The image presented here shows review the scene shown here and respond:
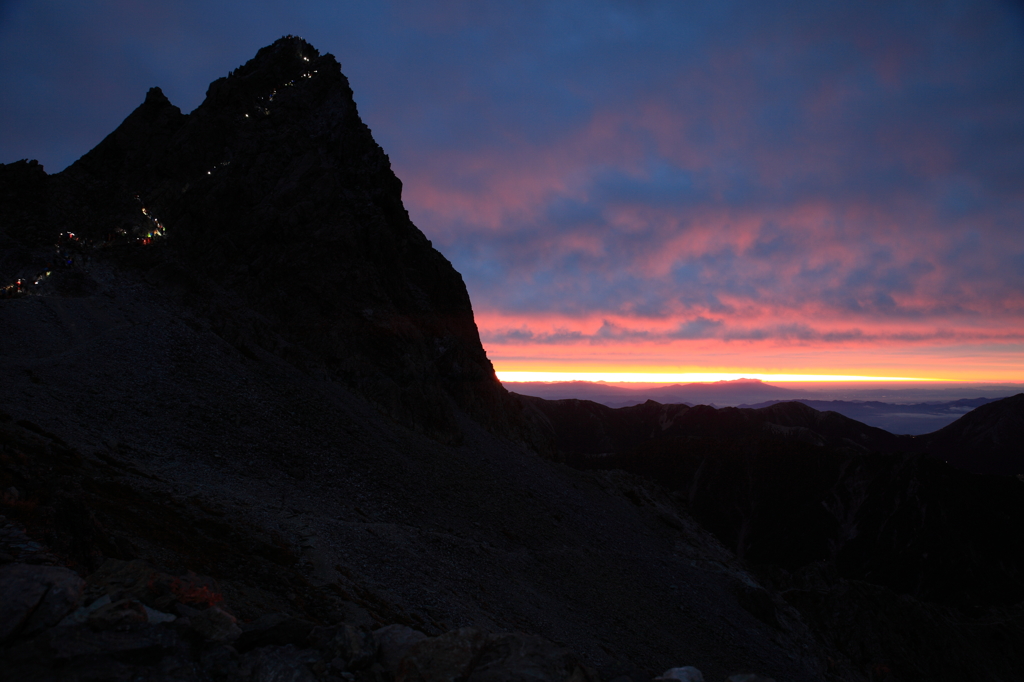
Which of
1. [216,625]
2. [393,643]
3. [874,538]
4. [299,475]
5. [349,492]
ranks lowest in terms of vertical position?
[874,538]

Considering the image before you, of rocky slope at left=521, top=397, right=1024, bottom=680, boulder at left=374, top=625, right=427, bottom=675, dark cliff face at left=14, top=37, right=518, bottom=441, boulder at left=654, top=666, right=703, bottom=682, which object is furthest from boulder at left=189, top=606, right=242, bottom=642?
rocky slope at left=521, top=397, right=1024, bottom=680

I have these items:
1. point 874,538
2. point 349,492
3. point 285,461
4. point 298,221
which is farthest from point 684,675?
point 874,538

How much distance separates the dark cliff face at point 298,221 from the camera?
39594 mm

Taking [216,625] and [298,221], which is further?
[298,221]

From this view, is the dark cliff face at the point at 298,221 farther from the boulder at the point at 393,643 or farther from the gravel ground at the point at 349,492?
the boulder at the point at 393,643

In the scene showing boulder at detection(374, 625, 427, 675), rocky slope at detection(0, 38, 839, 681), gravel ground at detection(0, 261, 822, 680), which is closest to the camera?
rocky slope at detection(0, 38, 839, 681)

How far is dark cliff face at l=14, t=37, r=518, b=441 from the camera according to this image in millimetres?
39594

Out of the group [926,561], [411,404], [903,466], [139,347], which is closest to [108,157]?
[139,347]

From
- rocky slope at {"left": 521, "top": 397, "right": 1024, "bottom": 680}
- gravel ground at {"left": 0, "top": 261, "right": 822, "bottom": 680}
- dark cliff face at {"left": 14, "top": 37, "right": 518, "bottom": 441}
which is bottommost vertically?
rocky slope at {"left": 521, "top": 397, "right": 1024, "bottom": 680}

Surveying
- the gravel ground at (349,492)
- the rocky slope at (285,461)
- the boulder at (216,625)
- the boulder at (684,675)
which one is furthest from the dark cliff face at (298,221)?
the boulder at (684,675)

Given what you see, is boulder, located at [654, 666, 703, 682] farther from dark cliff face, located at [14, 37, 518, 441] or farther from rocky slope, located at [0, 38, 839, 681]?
dark cliff face, located at [14, 37, 518, 441]

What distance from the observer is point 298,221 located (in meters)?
44.1

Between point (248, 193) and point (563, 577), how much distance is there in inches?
1651

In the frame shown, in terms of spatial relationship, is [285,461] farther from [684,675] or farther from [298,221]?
[298,221]
